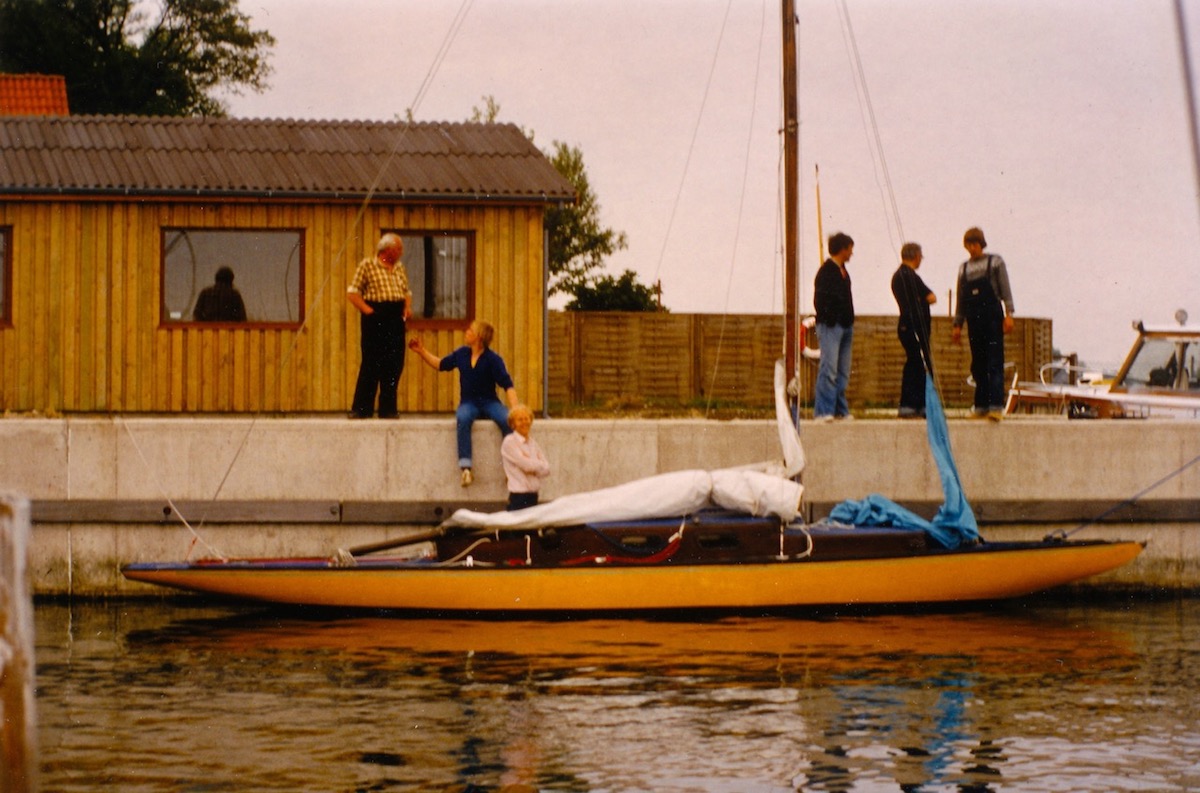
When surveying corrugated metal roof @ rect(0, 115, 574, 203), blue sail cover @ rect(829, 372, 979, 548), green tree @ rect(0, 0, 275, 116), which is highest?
green tree @ rect(0, 0, 275, 116)

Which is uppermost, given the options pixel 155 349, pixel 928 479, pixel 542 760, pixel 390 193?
pixel 390 193

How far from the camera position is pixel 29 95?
27.9 metres

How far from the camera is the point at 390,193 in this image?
71.9 ft

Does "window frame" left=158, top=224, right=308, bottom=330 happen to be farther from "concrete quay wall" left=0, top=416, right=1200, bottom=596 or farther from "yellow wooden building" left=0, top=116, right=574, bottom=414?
"concrete quay wall" left=0, top=416, right=1200, bottom=596

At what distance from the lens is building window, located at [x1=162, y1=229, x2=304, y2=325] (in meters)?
21.9

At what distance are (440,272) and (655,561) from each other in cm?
780

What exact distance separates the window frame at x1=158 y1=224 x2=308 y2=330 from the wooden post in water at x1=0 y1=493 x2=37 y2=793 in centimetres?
1561

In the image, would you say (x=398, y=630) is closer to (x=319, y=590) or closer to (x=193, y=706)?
(x=319, y=590)

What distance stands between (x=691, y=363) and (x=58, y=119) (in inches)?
642

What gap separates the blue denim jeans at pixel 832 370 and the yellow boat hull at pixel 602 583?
7.82 feet

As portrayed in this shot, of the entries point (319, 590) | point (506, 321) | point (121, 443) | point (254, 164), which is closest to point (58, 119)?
point (254, 164)

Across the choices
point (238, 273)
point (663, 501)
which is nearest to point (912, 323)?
point (663, 501)

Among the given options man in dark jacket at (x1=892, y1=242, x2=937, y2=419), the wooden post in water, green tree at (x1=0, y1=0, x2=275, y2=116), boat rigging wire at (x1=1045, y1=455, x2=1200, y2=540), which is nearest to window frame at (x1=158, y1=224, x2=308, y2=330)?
man in dark jacket at (x1=892, y1=242, x2=937, y2=419)

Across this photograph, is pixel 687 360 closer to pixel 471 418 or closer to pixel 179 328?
pixel 179 328
